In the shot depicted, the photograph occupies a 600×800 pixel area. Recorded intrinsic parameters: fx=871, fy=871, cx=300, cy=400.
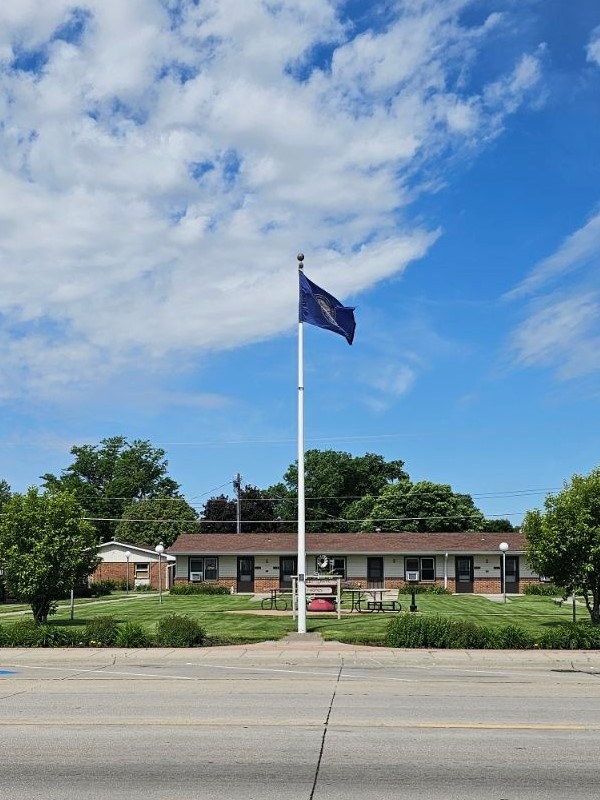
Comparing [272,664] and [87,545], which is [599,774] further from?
[87,545]

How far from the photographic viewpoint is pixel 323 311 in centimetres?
2503

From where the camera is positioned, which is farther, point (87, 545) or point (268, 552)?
point (268, 552)

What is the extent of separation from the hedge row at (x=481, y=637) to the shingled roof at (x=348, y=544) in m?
26.1

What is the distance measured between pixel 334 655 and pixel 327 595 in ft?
38.5

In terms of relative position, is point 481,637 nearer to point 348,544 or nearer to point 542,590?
point 542,590

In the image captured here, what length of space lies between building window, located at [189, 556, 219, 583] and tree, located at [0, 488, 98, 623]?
23469mm

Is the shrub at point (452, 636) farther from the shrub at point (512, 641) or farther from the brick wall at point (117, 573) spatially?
the brick wall at point (117, 573)

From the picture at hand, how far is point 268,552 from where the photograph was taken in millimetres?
47750

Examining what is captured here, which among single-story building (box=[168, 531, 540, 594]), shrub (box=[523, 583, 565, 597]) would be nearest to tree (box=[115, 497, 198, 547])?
single-story building (box=[168, 531, 540, 594])

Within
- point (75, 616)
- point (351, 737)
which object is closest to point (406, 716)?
point (351, 737)

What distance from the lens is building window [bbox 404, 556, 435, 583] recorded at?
48.7 m

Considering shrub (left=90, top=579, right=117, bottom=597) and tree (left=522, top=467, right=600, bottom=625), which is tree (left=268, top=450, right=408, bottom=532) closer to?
shrub (left=90, top=579, right=117, bottom=597)

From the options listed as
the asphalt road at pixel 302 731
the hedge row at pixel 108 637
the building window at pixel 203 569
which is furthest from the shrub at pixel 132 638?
the building window at pixel 203 569

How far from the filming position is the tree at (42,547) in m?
24.6
